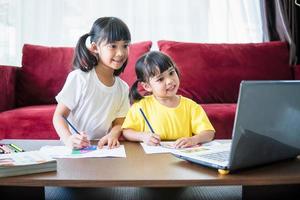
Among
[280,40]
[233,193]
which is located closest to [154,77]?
[233,193]

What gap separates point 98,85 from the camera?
57.3 inches

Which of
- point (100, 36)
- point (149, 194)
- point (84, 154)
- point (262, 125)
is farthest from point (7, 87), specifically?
point (262, 125)

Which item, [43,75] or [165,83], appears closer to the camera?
[165,83]

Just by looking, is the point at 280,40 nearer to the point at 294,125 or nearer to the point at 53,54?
the point at 53,54

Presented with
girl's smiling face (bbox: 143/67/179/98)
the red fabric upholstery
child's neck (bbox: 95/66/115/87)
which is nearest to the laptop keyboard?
girl's smiling face (bbox: 143/67/179/98)

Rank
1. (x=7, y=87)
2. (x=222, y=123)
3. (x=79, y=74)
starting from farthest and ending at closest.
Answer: (x=7, y=87), (x=222, y=123), (x=79, y=74)

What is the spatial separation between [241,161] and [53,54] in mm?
1818

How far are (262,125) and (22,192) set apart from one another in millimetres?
591

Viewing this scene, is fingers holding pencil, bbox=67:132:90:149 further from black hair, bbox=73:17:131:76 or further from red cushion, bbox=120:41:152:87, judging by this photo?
red cushion, bbox=120:41:152:87

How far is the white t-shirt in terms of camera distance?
1.42 metres

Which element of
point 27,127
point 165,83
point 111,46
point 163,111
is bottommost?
point 27,127

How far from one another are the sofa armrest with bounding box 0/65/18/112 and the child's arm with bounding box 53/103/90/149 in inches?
32.4

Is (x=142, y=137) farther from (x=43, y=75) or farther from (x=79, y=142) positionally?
(x=43, y=75)

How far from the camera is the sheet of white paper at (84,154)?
0.94 metres
